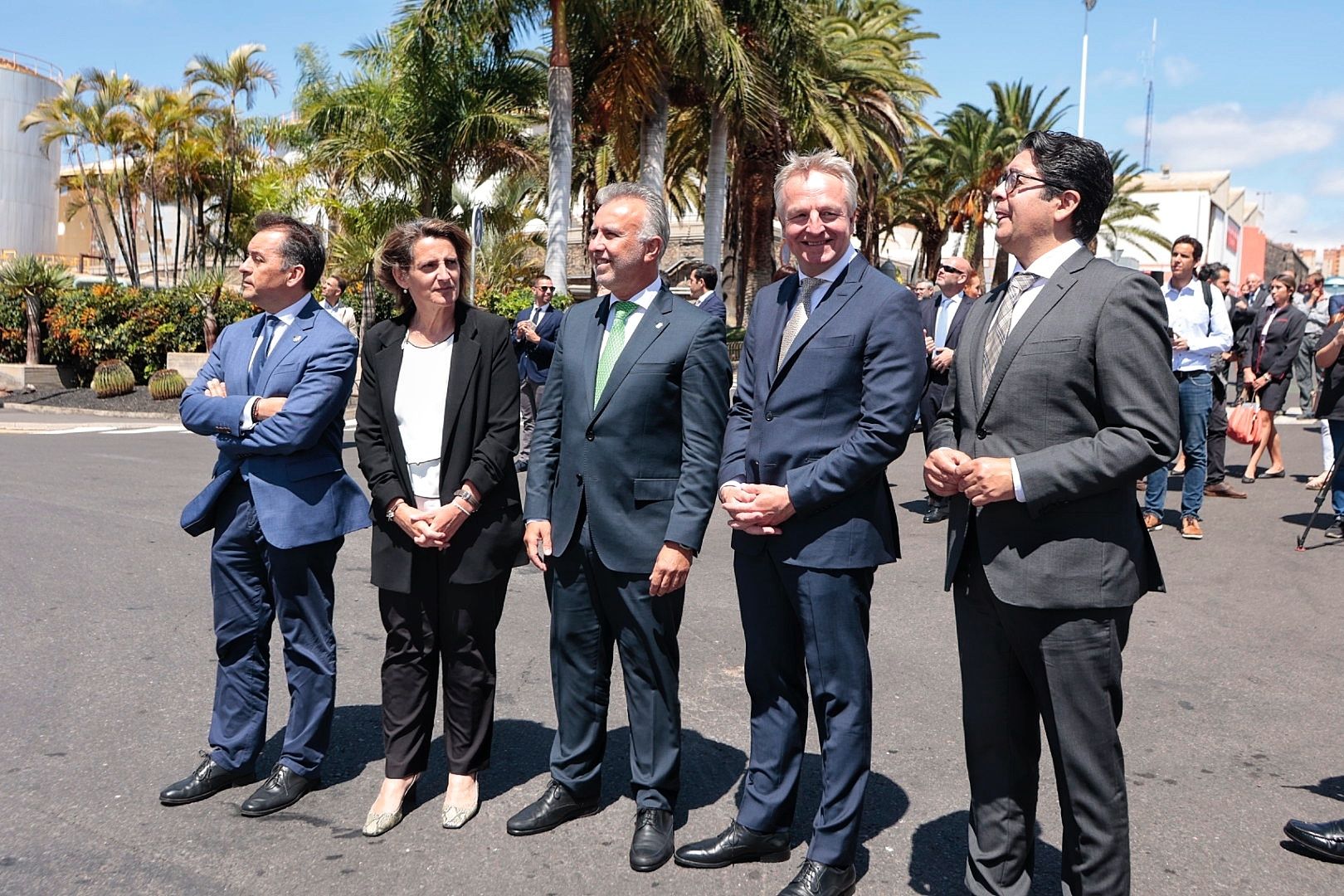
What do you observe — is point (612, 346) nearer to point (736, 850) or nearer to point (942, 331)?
point (736, 850)

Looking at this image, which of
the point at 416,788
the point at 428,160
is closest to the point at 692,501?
the point at 416,788

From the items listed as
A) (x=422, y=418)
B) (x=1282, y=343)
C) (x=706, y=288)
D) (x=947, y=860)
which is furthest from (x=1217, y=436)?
(x=422, y=418)

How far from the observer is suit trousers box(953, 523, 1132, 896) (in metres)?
2.76

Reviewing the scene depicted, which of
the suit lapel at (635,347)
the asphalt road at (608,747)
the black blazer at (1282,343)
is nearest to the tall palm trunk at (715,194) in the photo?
the black blazer at (1282,343)

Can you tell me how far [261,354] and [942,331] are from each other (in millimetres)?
6116

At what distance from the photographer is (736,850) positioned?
3398 millimetres

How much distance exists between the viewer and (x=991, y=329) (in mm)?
2980

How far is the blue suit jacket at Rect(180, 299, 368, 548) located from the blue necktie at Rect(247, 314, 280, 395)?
3cm

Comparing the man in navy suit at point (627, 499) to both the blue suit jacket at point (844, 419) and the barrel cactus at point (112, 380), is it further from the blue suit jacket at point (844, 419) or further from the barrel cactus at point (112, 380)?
the barrel cactus at point (112, 380)

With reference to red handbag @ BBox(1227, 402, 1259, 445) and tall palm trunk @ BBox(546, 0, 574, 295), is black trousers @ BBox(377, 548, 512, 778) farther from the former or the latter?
tall palm trunk @ BBox(546, 0, 574, 295)

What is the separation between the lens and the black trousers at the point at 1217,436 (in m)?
9.93

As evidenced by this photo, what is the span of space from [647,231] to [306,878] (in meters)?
2.24

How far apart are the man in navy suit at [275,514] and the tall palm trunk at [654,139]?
17.7 m

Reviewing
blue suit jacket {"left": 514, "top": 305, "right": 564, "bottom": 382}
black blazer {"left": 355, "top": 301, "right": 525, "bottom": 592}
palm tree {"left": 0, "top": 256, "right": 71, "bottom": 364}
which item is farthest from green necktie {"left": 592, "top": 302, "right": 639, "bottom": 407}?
palm tree {"left": 0, "top": 256, "right": 71, "bottom": 364}
